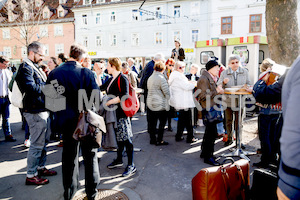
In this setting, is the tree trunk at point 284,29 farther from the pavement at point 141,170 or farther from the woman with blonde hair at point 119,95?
the woman with blonde hair at point 119,95

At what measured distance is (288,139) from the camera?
1223 mm

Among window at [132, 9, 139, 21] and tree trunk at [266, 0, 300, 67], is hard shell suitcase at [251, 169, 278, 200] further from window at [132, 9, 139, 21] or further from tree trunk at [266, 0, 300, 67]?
window at [132, 9, 139, 21]

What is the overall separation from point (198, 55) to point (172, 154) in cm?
701

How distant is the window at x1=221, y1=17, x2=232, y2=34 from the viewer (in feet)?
87.1

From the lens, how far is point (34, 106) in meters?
3.74

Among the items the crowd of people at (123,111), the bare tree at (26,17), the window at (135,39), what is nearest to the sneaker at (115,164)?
the crowd of people at (123,111)

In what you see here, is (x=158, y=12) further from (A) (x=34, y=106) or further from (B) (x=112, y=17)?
(A) (x=34, y=106)

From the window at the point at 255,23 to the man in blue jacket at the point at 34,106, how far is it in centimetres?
2618

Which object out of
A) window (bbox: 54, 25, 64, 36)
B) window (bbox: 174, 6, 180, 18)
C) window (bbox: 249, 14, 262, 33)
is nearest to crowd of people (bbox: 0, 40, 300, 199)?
window (bbox: 249, 14, 262, 33)

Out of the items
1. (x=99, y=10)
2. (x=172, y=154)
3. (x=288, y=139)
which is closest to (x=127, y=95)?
(x=172, y=154)

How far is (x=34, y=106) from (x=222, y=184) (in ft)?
9.49

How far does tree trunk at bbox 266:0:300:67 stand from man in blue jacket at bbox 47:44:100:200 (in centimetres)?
460

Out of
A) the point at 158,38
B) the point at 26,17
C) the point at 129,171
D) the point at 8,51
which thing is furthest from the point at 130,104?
the point at 8,51

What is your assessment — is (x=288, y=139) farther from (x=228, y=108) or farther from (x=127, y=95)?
(x=228, y=108)
